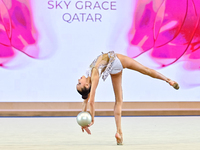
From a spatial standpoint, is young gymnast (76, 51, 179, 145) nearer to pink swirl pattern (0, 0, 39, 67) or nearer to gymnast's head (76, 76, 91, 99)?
gymnast's head (76, 76, 91, 99)

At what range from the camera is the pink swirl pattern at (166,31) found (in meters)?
7.46

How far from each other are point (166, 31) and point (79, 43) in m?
1.77

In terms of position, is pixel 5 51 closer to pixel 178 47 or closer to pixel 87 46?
pixel 87 46

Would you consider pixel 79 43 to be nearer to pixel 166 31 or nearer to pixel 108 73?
pixel 166 31

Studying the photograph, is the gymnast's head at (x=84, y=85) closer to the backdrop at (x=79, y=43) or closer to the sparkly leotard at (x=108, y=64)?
the sparkly leotard at (x=108, y=64)

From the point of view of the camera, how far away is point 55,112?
7.14 m

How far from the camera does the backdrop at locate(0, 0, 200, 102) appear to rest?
7.40m

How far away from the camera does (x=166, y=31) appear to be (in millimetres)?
7512

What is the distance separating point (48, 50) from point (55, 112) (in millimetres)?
1247

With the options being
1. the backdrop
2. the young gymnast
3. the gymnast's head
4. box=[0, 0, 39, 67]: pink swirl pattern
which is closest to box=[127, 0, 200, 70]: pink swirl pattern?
the backdrop
